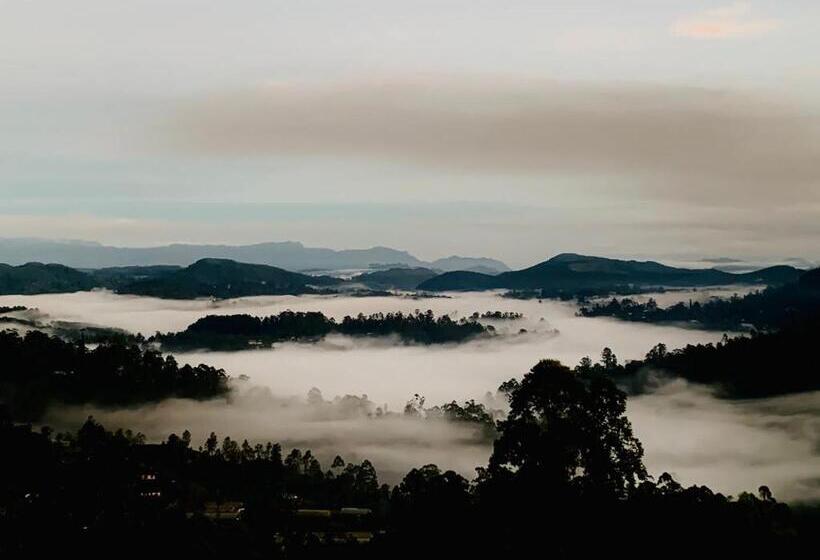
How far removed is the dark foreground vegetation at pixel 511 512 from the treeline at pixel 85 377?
48298 mm

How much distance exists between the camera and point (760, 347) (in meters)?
108

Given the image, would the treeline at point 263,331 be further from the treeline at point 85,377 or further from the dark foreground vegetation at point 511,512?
the dark foreground vegetation at point 511,512

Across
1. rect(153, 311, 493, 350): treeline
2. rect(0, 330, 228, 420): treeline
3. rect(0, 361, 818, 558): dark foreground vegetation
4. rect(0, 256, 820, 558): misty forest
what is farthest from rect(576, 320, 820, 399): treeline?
rect(153, 311, 493, 350): treeline

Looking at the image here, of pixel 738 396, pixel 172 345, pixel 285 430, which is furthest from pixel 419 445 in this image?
pixel 172 345

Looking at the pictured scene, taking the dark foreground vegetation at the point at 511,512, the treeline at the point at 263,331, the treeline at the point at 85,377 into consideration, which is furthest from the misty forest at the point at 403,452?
the treeline at the point at 263,331

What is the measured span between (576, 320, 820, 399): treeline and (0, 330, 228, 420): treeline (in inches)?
2130

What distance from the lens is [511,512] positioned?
92.3 feet

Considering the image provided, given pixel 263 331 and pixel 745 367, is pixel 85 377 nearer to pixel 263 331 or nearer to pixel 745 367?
pixel 263 331

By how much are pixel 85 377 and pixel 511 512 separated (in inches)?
3433

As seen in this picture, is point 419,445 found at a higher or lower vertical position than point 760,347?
lower

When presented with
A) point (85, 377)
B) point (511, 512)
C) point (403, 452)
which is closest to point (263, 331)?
point (85, 377)

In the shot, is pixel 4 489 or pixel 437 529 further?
pixel 4 489

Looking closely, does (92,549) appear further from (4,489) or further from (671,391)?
(671,391)

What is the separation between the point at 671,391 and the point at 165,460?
218ft
